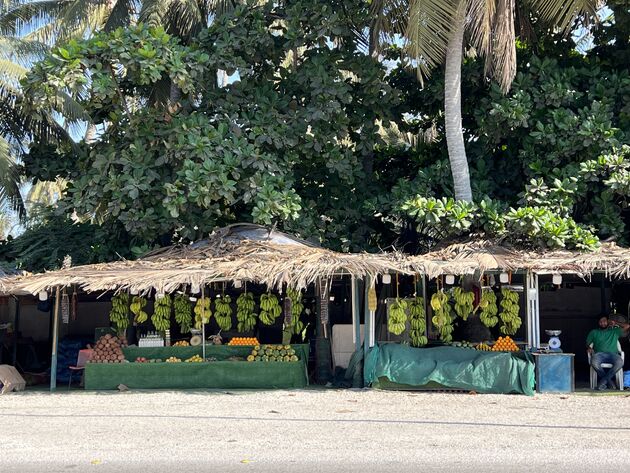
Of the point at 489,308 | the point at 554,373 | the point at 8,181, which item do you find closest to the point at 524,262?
the point at 489,308

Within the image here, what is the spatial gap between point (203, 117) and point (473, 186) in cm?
569

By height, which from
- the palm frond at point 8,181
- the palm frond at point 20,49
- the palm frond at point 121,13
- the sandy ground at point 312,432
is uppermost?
the palm frond at point 121,13

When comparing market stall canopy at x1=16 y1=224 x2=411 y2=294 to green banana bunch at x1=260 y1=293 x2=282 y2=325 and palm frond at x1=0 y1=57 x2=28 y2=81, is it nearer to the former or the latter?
green banana bunch at x1=260 y1=293 x2=282 y2=325

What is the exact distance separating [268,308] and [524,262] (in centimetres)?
468

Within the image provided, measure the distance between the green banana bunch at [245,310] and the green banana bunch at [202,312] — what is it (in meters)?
0.61

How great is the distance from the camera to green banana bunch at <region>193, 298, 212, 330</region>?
1595 cm

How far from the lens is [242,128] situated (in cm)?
1797

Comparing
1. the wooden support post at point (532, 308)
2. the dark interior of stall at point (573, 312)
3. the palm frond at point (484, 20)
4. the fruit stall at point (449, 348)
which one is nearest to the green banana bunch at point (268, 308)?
the fruit stall at point (449, 348)

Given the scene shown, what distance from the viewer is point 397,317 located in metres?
15.3

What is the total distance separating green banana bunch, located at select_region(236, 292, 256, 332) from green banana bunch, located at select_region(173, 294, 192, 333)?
0.93 metres

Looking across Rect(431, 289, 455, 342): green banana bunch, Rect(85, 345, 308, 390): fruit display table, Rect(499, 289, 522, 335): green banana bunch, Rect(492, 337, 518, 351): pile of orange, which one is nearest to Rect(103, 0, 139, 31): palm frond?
Rect(85, 345, 308, 390): fruit display table

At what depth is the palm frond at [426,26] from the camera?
15.9 m

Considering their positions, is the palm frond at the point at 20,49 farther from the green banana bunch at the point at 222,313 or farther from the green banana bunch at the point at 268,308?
the green banana bunch at the point at 268,308

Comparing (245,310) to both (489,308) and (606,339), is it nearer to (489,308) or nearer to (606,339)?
(489,308)
